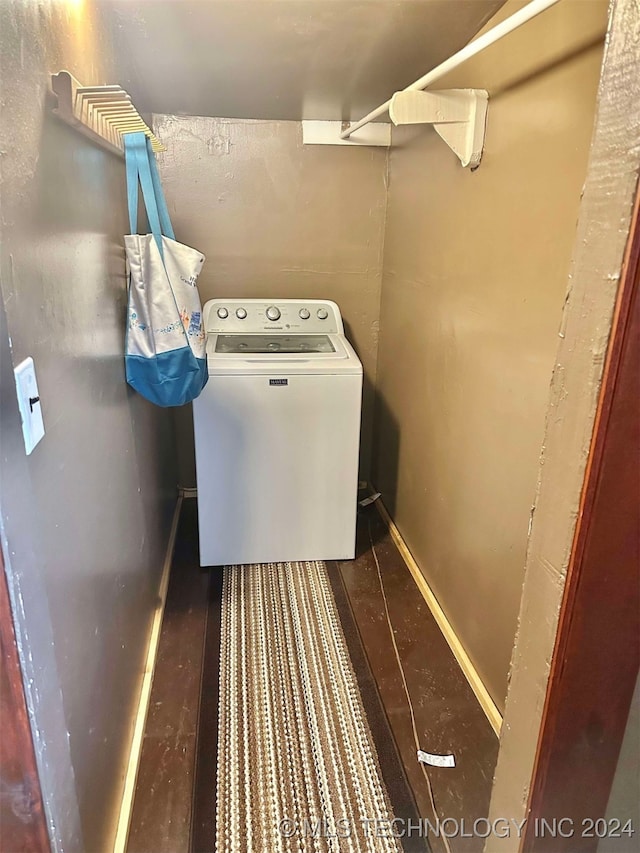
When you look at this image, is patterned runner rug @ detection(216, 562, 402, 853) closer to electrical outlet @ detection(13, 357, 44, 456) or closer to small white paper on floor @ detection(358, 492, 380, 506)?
small white paper on floor @ detection(358, 492, 380, 506)

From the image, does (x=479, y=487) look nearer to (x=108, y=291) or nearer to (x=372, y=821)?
(x=372, y=821)

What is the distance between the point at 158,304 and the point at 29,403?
0.77 m

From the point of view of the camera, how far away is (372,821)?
1370 mm

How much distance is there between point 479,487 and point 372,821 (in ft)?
2.97

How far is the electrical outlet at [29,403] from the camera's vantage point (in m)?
0.75

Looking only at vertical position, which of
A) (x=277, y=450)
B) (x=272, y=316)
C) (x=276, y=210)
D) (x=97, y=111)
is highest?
(x=97, y=111)

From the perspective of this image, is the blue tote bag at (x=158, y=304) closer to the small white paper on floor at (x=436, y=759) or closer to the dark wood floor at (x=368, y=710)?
the dark wood floor at (x=368, y=710)

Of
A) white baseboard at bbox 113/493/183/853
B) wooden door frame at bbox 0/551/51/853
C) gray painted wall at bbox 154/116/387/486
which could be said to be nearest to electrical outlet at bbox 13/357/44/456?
wooden door frame at bbox 0/551/51/853

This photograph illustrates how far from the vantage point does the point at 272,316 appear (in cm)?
254

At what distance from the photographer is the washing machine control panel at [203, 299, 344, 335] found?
8.26 feet

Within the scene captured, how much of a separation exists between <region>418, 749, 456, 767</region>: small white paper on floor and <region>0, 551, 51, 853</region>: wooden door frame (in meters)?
1.01

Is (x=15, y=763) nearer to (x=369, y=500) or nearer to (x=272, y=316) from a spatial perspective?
(x=272, y=316)

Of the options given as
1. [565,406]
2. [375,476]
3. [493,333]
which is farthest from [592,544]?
[375,476]

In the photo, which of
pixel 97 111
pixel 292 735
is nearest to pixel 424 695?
pixel 292 735
